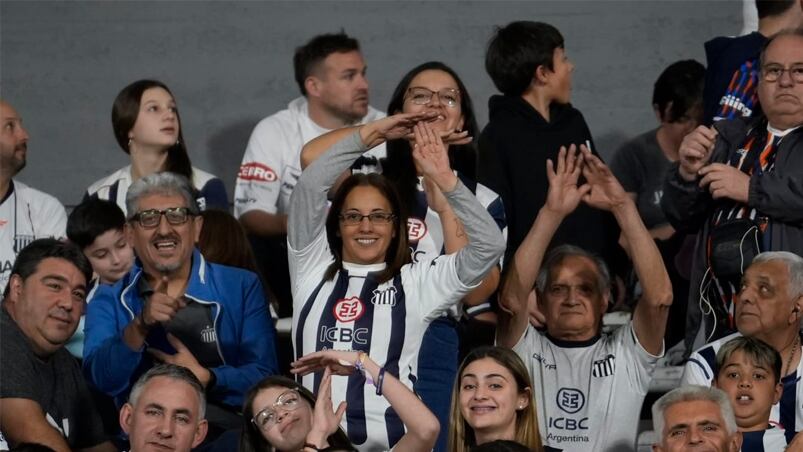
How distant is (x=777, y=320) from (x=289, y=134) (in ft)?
8.02

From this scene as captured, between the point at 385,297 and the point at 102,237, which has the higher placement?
the point at 102,237

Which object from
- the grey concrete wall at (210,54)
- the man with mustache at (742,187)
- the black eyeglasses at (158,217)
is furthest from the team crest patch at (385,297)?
the grey concrete wall at (210,54)

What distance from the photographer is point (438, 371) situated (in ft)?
16.6

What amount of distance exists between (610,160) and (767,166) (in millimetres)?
2082

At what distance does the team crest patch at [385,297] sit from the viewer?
4.93 metres

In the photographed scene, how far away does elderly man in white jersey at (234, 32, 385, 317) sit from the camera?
6.50 meters

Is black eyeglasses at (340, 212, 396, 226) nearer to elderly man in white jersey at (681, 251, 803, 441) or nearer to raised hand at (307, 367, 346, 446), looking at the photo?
raised hand at (307, 367, 346, 446)

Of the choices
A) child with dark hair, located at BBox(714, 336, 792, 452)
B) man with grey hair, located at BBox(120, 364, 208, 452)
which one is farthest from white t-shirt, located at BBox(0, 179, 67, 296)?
child with dark hair, located at BBox(714, 336, 792, 452)

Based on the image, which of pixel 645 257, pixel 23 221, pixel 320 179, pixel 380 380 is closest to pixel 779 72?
pixel 645 257

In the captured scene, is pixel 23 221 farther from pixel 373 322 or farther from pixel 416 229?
pixel 373 322

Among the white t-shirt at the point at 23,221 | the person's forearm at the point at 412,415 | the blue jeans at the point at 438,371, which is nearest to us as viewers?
the person's forearm at the point at 412,415

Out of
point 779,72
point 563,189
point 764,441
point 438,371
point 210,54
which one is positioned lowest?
point 764,441

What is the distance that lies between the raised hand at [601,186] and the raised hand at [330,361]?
A: 1088 millimetres

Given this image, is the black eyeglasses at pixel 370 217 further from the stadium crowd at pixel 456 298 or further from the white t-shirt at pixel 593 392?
the white t-shirt at pixel 593 392
